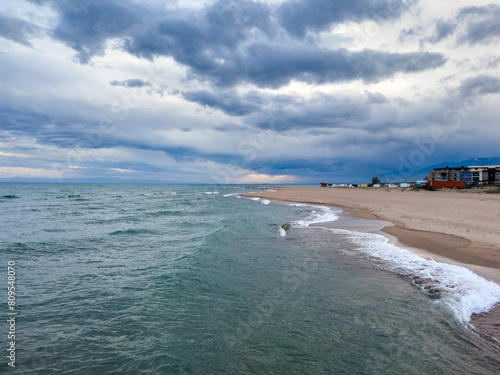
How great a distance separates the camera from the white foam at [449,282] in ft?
24.7

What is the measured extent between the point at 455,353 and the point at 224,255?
10.0m

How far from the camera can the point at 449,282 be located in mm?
9125

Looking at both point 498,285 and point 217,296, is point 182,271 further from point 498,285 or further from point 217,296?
point 498,285

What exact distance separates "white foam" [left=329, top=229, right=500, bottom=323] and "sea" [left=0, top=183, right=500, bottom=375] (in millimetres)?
45

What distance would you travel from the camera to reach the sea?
5547 mm

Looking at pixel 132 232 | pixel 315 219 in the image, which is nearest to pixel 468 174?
pixel 315 219

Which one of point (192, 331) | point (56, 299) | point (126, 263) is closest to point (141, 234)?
point (126, 263)

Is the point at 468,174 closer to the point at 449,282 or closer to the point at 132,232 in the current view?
the point at 449,282

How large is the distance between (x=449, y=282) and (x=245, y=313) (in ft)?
22.3

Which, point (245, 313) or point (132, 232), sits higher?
point (245, 313)

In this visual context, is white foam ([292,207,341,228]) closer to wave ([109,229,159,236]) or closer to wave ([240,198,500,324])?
wave ([240,198,500,324])

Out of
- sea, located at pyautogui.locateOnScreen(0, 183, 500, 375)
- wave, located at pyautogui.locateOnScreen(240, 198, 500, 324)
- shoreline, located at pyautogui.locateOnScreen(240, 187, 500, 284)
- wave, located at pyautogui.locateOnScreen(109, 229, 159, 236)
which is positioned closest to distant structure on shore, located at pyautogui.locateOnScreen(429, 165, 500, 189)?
shoreline, located at pyautogui.locateOnScreen(240, 187, 500, 284)

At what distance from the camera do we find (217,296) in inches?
348

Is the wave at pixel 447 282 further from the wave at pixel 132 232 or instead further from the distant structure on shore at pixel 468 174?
the distant structure on shore at pixel 468 174
